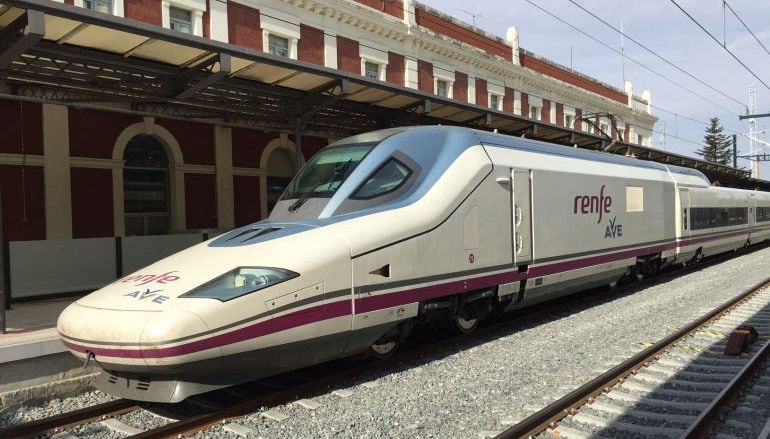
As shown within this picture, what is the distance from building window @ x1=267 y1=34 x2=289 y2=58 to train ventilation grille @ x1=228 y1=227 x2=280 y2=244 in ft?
40.1

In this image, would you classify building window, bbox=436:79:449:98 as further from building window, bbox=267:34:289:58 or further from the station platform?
the station platform

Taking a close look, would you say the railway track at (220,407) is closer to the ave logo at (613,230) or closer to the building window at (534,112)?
the ave logo at (613,230)

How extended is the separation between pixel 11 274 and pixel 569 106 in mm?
28692

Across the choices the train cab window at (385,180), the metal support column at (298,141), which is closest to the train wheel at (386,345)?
the train cab window at (385,180)

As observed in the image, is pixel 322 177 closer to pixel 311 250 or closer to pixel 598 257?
pixel 311 250

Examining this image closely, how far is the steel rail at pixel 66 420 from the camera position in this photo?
4570mm

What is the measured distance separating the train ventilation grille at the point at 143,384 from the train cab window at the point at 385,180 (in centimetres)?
267

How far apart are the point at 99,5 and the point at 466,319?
1163 cm

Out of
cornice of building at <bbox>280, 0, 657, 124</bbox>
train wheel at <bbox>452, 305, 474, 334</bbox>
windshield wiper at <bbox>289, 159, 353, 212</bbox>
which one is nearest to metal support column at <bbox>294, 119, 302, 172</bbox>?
windshield wiper at <bbox>289, 159, 353, 212</bbox>

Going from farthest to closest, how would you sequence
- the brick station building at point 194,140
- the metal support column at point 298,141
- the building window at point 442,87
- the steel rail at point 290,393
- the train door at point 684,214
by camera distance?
the building window at point 442,87
the train door at point 684,214
the brick station building at point 194,140
the metal support column at point 298,141
the steel rail at point 290,393

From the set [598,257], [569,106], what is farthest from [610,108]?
[598,257]

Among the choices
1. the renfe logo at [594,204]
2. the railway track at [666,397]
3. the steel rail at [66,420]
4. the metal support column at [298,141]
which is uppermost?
the metal support column at [298,141]

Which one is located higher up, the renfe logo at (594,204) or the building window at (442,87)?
the building window at (442,87)

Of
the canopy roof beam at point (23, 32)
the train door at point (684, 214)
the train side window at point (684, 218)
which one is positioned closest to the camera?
the canopy roof beam at point (23, 32)
